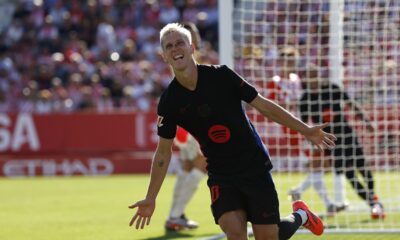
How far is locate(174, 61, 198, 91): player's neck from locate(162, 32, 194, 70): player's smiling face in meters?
0.07

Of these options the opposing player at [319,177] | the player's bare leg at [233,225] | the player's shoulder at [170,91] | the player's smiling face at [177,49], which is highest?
the player's smiling face at [177,49]

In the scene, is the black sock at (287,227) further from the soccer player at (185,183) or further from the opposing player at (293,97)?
the opposing player at (293,97)

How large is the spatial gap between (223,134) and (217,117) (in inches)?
6.0

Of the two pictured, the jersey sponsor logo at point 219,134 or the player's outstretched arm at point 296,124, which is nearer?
the player's outstretched arm at point 296,124

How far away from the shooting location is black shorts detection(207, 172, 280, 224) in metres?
7.32

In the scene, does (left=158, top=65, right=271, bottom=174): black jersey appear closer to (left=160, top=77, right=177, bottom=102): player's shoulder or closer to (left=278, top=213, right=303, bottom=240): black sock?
(left=160, top=77, right=177, bottom=102): player's shoulder

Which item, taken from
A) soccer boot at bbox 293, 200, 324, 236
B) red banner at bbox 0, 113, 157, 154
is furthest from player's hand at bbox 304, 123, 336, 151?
red banner at bbox 0, 113, 157, 154

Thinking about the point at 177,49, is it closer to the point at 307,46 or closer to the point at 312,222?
the point at 312,222

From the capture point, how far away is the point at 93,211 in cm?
1384

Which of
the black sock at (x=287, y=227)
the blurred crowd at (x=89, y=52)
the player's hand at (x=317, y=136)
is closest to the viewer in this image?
the player's hand at (x=317, y=136)

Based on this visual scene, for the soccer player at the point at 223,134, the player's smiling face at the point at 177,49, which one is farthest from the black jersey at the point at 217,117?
the player's smiling face at the point at 177,49

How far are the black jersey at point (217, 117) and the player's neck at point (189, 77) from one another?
0.10ft

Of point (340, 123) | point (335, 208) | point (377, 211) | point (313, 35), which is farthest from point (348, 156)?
point (313, 35)

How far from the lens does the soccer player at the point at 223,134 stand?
23.4ft
